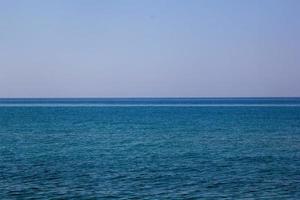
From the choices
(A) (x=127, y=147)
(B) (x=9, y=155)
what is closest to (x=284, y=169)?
(A) (x=127, y=147)

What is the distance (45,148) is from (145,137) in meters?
14.1

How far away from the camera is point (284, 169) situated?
32.6m

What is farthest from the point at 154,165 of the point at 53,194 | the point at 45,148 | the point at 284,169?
the point at 45,148

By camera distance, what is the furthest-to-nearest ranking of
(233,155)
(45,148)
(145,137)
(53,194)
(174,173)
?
(145,137) < (45,148) < (233,155) < (174,173) < (53,194)

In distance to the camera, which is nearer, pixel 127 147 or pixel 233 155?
pixel 233 155

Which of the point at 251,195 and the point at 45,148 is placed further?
the point at 45,148

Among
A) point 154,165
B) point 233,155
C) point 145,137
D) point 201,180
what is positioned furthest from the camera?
point 145,137

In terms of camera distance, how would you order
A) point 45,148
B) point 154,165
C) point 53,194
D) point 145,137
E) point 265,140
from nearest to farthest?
point 53,194, point 154,165, point 45,148, point 265,140, point 145,137

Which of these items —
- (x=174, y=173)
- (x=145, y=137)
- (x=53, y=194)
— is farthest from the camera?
(x=145, y=137)

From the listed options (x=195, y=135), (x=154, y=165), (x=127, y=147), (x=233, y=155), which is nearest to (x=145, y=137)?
(x=195, y=135)

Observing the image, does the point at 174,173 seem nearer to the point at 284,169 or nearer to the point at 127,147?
the point at 284,169

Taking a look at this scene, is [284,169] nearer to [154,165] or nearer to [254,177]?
[254,177]

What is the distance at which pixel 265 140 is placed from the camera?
167 ft

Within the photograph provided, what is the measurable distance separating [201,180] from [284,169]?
6843 millimetres
